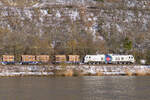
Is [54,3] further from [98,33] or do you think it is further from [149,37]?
[149,37]

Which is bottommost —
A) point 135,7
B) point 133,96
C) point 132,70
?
point 132,70

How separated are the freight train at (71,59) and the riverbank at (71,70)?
27.1 feet

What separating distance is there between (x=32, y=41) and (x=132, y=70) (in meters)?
33.2

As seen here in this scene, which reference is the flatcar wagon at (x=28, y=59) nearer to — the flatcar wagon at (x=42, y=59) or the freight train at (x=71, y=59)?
the freight train at (x=71, y=59)

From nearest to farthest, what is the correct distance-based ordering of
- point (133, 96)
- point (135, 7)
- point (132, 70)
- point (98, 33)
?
1. point (133, 96)
2. point (132, 70)
3. point (98, 33)
4. point (135, 7)

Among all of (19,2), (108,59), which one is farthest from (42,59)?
(19,2)

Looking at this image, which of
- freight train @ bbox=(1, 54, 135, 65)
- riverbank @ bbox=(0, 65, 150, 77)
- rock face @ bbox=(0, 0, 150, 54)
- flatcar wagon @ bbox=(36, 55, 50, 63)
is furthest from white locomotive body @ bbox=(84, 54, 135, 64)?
rock face @ bbox=(0, 0, 150, 54)

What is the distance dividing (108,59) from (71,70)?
16.2m

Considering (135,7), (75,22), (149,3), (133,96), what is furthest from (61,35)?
(133,96)

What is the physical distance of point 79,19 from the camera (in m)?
100

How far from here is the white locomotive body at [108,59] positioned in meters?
73.7

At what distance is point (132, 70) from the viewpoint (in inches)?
2537

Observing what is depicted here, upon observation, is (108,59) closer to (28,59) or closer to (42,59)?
(42,59)

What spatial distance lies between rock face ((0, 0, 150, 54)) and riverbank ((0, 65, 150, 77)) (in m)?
25.2
